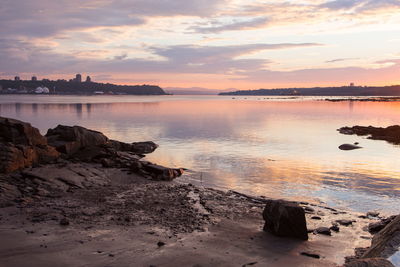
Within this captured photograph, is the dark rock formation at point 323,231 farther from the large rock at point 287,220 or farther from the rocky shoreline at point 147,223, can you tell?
the large rock at point 287,220

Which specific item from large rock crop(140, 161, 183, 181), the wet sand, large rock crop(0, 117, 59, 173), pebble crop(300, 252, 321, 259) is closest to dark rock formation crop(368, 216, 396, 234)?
the wet sand

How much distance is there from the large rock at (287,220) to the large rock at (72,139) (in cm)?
1533

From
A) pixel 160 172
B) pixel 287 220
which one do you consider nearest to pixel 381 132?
pixel 160 172

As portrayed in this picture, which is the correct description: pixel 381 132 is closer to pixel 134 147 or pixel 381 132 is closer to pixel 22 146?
pixel 134 147

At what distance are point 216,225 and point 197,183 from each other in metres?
6.76

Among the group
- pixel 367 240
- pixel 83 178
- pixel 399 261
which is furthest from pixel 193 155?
pixel 399 261

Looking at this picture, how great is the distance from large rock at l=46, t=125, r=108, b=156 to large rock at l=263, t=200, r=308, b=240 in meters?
15.3

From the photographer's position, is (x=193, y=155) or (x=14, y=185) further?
(x=193, y=155)

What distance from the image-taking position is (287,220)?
10914 mm

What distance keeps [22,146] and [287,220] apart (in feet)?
44.3

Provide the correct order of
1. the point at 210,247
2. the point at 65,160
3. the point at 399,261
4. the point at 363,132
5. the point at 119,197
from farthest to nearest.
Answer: the point at 363,132 < the point at 65,160 < the point at 119,197 < the point at 210,247 < the point at 399,261

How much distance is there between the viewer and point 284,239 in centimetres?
1080

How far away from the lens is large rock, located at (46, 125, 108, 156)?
2250cm

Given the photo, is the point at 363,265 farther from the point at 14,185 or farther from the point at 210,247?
the point at 14,185
